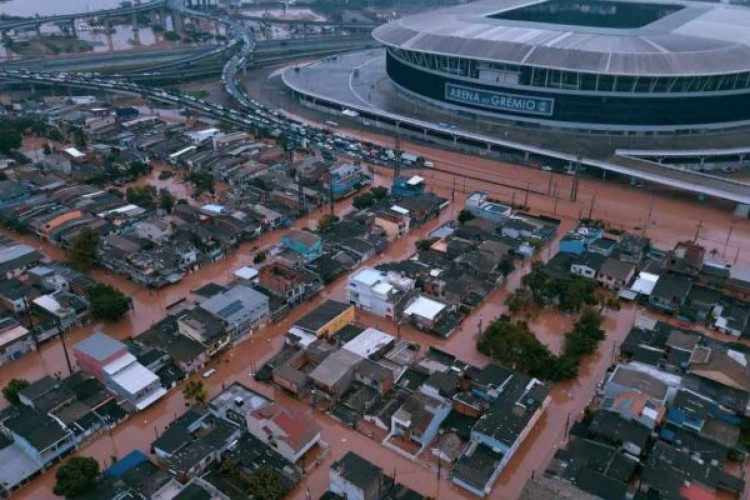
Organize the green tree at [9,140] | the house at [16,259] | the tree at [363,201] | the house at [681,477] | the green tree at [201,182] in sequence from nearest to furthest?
the house at [681,477] < the house at [16,259] < the tree at [363,201] < the green tree at [201,182] < the green tree at [9,140]

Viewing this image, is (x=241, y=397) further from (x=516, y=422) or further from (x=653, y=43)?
(x=653, y=43)

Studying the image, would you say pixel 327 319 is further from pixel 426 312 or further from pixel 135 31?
pixel 135 31

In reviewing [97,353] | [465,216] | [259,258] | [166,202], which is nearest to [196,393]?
[97,353]

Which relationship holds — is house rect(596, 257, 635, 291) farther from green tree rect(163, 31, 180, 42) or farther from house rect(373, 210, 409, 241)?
green tree rect(163, 31, 180, 42)

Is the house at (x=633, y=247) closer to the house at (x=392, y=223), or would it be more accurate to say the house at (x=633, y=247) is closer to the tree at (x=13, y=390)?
the house at (x=392, y=223)

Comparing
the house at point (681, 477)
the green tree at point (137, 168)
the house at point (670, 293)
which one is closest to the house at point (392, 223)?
the house at point (670, 293)

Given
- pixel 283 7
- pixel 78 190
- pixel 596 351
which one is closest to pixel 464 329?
pixel 596 351

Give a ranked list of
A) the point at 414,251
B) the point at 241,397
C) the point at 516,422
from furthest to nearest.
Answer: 1. the point at 414,251
2. the point at 241,397
3. the point at 516,422
